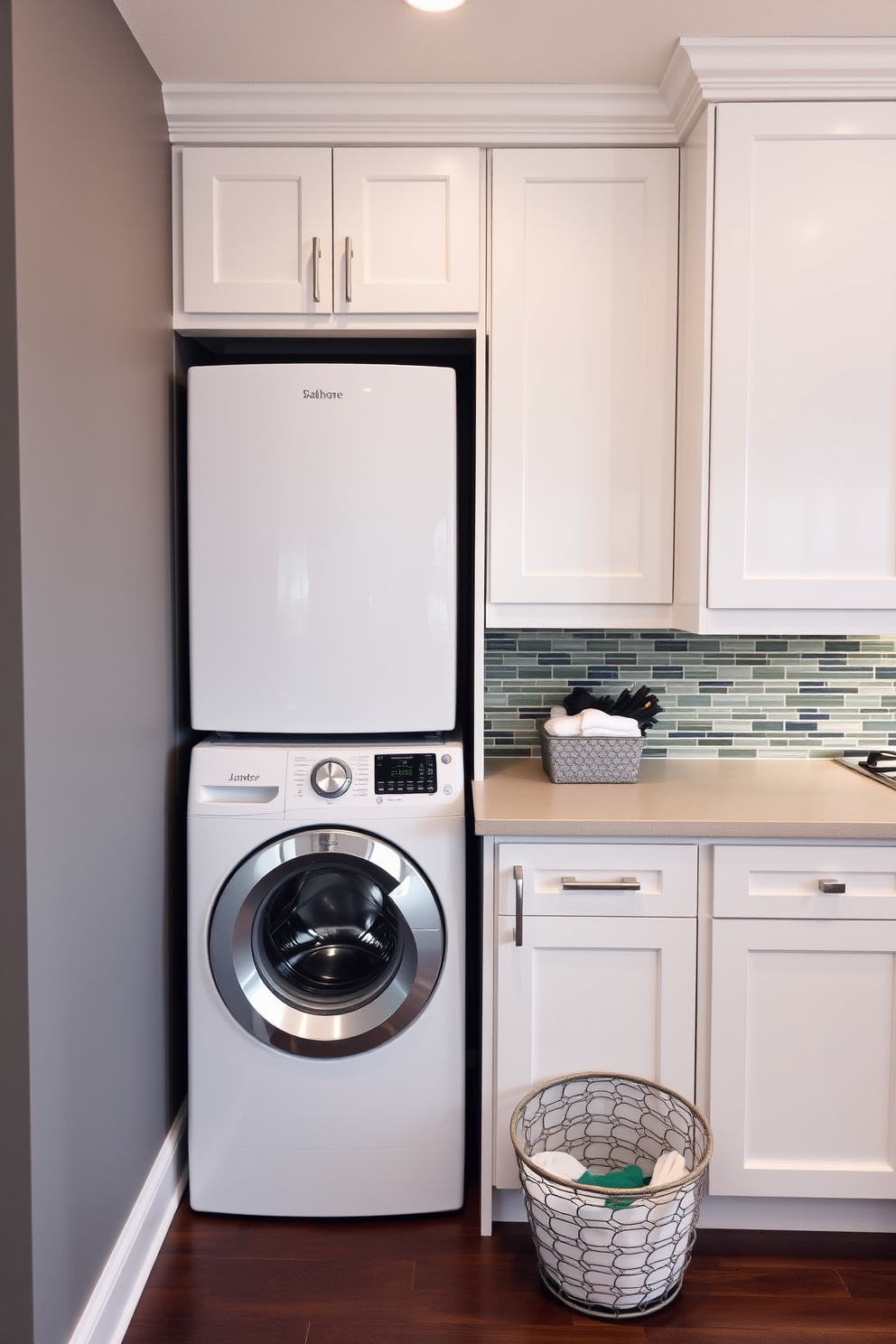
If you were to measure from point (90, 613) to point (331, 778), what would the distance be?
64 cm

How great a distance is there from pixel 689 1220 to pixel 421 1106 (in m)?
0.57

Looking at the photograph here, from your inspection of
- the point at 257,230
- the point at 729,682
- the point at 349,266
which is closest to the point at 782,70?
the point at 349,266

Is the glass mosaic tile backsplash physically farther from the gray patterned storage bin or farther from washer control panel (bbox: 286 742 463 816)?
washer control panel (bbox: 286 742 463 816)

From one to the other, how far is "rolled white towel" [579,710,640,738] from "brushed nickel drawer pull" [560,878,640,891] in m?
0.40

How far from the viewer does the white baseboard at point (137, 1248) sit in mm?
1672

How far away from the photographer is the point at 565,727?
227 centimetres

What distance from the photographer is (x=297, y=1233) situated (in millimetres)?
2066

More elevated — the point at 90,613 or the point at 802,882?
the point at 90,613

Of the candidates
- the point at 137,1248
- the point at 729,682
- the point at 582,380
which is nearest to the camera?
the point at 137,1248

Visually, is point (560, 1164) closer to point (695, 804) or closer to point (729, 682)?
point (695, 804)

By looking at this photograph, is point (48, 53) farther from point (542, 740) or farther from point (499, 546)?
point (542, 740)

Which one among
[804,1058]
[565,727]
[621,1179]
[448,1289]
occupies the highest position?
[565,727]

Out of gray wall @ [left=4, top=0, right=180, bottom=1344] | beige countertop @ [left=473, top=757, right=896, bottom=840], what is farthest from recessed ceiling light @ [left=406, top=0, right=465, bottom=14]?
beige countertop @ [left=473, top=757, right=896, bottom=840]

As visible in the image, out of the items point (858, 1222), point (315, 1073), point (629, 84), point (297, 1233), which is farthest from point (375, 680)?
point (858, 1222)
